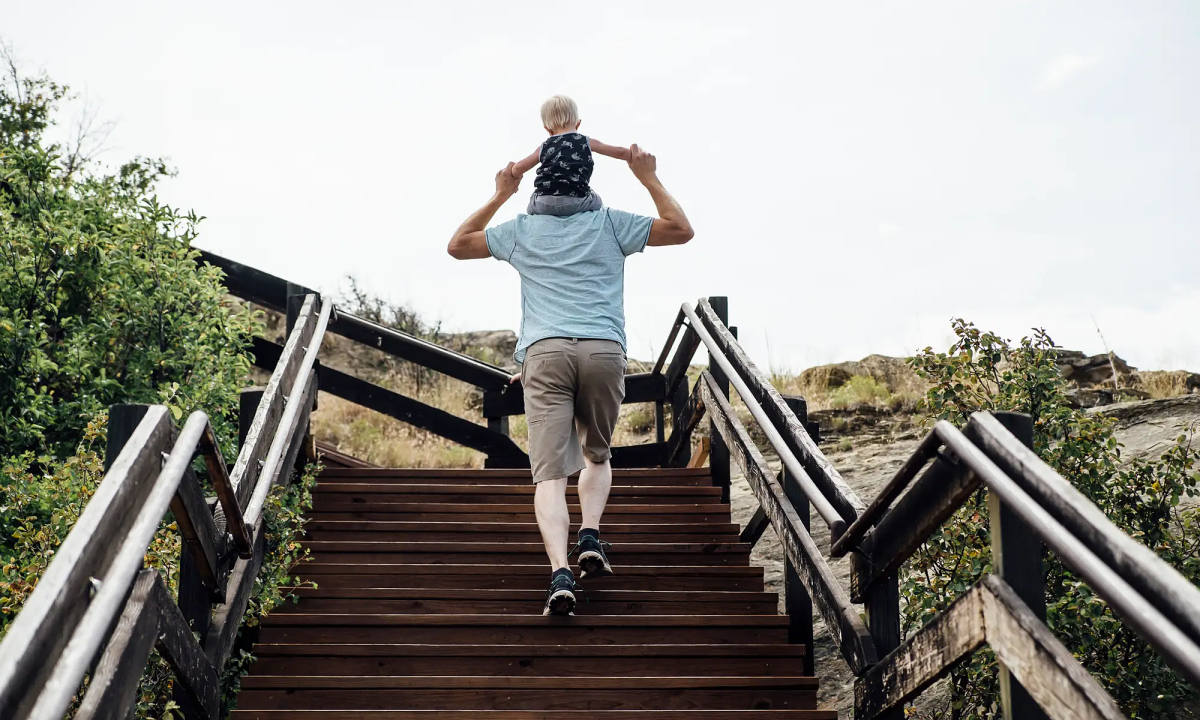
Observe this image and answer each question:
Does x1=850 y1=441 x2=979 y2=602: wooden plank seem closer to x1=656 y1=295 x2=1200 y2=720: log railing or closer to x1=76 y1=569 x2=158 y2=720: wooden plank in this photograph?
x1=656 y1=295 x2=1200 y2=720: log railing

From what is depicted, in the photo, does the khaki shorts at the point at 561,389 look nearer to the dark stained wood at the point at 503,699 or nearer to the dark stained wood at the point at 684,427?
the dark stained wood at the point at 503,699

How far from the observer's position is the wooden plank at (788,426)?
12.7 ft

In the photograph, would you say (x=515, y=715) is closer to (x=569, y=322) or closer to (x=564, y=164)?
(x=569, y=322)

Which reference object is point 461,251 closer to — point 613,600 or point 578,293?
point 578,293

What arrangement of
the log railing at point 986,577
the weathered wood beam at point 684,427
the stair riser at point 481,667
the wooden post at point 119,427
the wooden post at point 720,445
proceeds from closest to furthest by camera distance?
the log railing at point 986,577
the wooden post at point 119,427
the stair riser at point 481,667
the wooden post at point 720,445
the weathered wood beam at point 684,427

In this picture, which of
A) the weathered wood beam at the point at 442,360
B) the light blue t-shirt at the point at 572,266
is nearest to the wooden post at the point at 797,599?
the light blue t-shirt at the point at 572,266

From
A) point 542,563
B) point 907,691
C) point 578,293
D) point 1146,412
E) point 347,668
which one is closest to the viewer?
point 907,691

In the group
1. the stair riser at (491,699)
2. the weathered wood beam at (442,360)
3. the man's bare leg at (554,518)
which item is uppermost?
the weathered wood beam at (442,360)

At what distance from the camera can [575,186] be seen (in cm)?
467

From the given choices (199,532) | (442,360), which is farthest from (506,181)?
(442,360)

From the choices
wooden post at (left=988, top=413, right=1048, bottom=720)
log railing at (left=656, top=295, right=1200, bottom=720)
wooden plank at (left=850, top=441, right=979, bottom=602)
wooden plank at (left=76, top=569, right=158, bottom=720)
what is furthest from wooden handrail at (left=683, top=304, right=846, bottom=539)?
wooden plank at (left=76, top=569, right=158, bottom=720)

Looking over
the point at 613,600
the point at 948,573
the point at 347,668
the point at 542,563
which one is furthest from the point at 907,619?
the point at 347,668

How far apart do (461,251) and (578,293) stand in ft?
1.77

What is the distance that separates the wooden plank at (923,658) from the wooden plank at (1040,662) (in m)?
0.09
